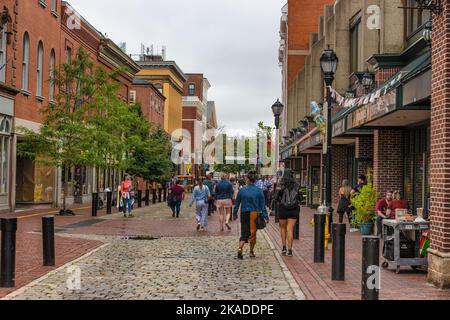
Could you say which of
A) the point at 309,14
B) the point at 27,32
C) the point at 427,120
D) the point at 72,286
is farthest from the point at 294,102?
the point at 72,286

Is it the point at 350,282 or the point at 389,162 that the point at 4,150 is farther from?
the point at 350,282

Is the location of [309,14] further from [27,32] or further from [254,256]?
[254,256]

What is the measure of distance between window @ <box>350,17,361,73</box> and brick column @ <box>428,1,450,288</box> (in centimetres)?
1990

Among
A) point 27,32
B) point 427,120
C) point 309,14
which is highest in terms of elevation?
point 309,14

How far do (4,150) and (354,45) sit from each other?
52.3 ft

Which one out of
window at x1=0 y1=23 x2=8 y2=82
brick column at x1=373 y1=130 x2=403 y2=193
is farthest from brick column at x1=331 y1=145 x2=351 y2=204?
window at x1=0 y1=23 x2=8 y2=82

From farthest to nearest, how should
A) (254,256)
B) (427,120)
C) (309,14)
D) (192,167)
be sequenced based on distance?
(192,167) < (309,14) < (427,120) < (254,256)

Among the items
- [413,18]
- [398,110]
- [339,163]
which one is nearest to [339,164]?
[339,163]

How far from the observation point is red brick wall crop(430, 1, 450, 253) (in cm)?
1083

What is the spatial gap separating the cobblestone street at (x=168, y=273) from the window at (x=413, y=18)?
7.48 meters

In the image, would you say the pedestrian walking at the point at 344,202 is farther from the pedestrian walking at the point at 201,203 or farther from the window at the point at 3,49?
the window at the point at 3,49

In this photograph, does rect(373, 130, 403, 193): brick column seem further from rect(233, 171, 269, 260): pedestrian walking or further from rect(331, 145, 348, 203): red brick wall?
rect(331, 145, 348, 203): red brick wall

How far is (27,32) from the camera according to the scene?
3130 centimetres

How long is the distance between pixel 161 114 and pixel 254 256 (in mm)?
66267
